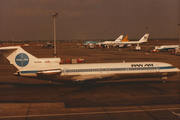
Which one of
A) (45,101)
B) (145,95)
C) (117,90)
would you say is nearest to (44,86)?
(45,101)

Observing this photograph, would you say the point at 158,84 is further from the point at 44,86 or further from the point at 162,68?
the point at 44,86

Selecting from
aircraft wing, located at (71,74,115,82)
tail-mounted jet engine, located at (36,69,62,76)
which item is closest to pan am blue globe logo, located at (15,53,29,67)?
tail-mounted jet engine, located at (36,69,62,76)

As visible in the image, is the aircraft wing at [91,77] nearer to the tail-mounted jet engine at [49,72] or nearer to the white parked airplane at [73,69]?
the white parked airplane at [73,69]

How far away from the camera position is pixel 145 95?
72.4ft

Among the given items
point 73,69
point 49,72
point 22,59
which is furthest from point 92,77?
point 22,59

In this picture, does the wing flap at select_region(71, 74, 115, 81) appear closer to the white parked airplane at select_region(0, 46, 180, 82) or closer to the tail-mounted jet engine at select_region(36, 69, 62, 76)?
the white parked airplane at select_region(0, 46, 180, 82)

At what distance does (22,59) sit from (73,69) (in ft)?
21.8

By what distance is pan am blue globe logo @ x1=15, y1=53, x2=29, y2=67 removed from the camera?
978 inches

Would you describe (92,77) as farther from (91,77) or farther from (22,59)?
(22,59)

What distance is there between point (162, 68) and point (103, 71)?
8534 mm

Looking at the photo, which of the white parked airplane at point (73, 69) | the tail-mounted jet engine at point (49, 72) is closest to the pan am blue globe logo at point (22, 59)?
the white parked airplane at point (73, 69)

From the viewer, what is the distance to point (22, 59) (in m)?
25.0

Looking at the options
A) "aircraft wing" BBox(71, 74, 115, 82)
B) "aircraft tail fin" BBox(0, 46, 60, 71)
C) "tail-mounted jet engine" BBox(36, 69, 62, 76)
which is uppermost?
"aircraft tail fin" BBox(0, 46, 60, 71)

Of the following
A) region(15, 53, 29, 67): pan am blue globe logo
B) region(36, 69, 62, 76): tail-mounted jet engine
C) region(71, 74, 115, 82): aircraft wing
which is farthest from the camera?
region(15, 53, 29, 67): pan am blue globe logo
